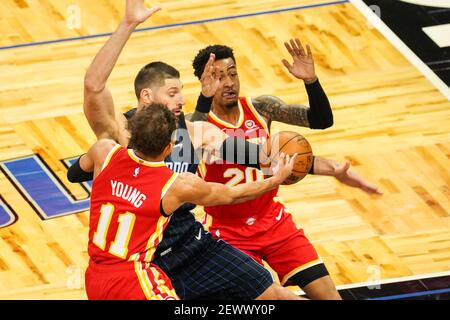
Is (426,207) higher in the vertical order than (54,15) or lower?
lower

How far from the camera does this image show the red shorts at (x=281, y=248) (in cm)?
1096

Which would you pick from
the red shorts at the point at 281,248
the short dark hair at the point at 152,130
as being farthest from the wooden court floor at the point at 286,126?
the short dark hair at the point at 152,130

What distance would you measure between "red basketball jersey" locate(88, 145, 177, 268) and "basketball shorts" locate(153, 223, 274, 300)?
632mm

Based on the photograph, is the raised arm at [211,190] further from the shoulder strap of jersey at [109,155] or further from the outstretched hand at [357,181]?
the outstretched hand at [357,181]

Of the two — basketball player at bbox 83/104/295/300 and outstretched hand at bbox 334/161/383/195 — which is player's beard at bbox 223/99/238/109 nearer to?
outstretched hand at bbox 334/161/383/195

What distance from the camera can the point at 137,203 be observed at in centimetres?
938

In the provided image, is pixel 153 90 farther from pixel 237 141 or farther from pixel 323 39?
pixel 323 39

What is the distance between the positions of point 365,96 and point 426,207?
2312mm

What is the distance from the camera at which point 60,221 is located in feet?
42.6

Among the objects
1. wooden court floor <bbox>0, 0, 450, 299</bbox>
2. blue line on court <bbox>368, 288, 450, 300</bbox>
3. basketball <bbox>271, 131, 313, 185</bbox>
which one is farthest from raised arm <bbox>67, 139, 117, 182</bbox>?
blue line on court <bbox>368, 288, 450, 300</bbox>

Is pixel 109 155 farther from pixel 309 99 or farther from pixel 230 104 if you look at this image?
pixel 309 99

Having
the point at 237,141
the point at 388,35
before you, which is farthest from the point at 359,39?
the point at 237,141

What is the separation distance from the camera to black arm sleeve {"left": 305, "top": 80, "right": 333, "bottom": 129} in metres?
10.8

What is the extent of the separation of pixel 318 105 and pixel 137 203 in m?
2.08
